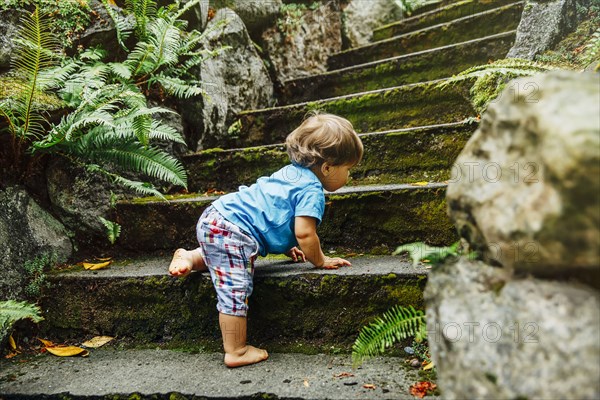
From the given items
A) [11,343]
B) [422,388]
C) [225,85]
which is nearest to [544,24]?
[225,85]

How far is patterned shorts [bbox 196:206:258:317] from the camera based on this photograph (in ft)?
6.37

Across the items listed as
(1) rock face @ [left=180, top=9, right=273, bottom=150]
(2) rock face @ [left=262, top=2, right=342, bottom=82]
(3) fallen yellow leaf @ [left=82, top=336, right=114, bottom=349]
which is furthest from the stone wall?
(2) rock face @ [left=262, top=2, right=342, bottom=82]

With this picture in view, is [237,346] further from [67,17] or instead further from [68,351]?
[67,17]

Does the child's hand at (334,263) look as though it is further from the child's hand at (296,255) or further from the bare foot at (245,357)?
the bare foot at (245,357)

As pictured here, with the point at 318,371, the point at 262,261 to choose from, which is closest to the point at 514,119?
the point at 318,371

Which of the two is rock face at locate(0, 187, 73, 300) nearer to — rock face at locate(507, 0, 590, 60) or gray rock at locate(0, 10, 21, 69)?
gray rock at locate(0, 10, 21, 69)

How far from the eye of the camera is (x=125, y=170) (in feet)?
9.56

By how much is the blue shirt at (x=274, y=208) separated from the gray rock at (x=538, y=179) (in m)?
1.01

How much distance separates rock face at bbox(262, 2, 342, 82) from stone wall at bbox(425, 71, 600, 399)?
394 cm

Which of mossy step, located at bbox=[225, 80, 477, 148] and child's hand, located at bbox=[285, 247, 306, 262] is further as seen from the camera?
mossy step, located at bbox=[225, 80, 477, 148]

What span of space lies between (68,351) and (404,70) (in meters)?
3.35

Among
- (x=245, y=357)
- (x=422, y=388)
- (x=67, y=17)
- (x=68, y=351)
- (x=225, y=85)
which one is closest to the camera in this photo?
(x=422, y=388)

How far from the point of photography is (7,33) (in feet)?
8.26

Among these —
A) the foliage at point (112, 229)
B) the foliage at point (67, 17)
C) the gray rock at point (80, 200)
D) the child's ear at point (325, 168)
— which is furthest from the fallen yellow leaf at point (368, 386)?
the foliage at point (67, 17)
